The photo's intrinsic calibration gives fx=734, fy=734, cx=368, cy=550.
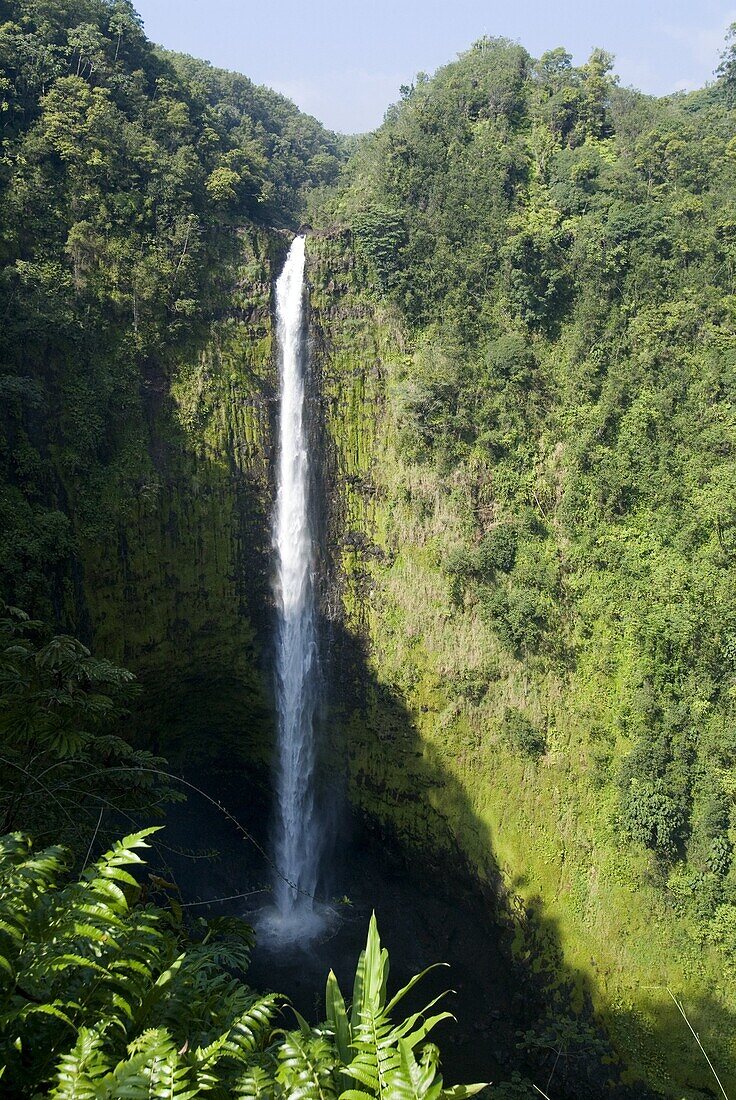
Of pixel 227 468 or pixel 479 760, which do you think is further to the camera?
pixel 227 468

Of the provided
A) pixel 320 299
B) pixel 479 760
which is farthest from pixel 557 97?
pixel 479 760

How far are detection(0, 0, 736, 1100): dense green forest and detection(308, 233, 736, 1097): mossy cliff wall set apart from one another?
0.23ft

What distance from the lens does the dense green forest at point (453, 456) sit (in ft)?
51.6

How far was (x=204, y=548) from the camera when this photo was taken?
758 inches

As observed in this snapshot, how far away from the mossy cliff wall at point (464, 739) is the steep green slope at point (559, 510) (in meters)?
0.06

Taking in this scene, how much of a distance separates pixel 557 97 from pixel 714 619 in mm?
16320

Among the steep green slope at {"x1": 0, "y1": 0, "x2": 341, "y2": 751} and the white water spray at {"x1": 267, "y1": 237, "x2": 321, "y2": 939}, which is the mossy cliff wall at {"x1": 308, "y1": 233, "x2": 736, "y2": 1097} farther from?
the steep green slope at {"x1": 0, "y1": 0, "x2": 341, "y2": 751}

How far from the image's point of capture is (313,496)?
20062 mm

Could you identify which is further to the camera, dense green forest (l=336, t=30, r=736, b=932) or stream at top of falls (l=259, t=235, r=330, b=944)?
stream at top of falls (l=259, t=235, r=330, b=944)

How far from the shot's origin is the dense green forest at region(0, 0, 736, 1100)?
15.7 m

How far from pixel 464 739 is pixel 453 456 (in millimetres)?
7178

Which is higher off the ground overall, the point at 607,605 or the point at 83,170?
the point at 83,170

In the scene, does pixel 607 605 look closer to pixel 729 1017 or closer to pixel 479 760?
pixel 479 760

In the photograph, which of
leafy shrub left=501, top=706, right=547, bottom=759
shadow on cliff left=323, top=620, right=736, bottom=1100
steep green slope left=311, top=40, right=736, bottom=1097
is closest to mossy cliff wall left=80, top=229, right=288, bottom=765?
steep green slope left=311, top=40, right=736, bottom=1097
